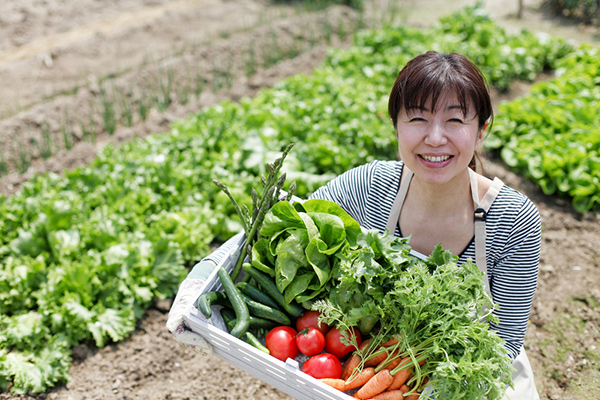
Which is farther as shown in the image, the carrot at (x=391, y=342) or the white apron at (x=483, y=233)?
the white apron at (x=483, y=233)

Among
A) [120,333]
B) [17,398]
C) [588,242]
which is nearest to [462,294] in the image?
[120,333]

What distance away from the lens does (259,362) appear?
212cm

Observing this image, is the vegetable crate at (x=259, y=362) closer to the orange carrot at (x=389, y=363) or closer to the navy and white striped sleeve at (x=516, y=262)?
the orange carrot at (x=389, y=363)

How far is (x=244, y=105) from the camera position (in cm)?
637

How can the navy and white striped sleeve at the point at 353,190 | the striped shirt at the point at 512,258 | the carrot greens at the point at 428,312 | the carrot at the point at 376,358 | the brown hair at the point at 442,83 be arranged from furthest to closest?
the navy and white striped sleeve at the point at 353,190, the striped shirt at the point at 512,258, the brown hair at the point at 442,83, the carrot at the point at 376,358, the carrot greens at the point at 428,312

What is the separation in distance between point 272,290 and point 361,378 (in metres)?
0.56

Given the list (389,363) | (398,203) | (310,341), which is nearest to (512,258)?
(398,203)

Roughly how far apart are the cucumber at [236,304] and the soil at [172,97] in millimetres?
1638

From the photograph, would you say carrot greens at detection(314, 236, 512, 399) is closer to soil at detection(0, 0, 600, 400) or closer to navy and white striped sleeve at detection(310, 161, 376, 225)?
navy and white striped sleeve at detection(310, 161, 376, 225)

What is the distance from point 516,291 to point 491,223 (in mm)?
367

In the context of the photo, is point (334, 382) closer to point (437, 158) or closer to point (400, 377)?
point (400, 377)

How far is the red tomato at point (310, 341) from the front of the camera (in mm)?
2240

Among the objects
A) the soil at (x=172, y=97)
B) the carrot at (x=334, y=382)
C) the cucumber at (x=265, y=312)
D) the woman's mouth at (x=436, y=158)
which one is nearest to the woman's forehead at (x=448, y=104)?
the woman's mouth at (x=436, y=158)

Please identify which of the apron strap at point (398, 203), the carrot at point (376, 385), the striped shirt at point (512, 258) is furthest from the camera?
the apron strap at point (398, 203)
